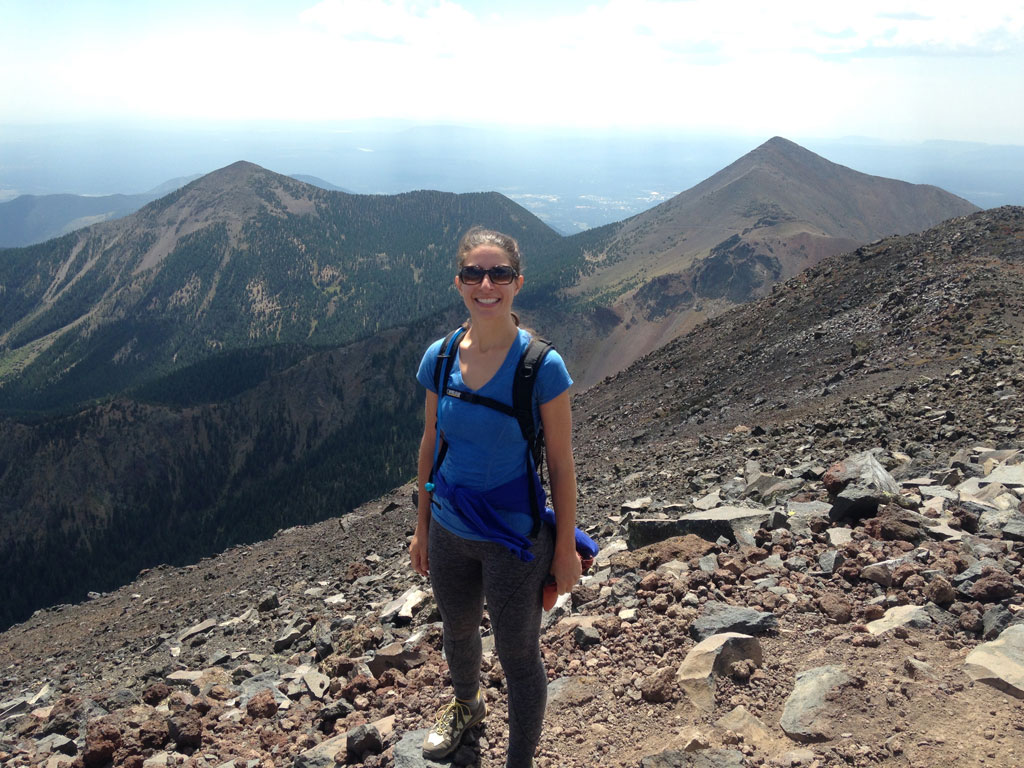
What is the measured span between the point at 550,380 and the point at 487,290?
0.74m

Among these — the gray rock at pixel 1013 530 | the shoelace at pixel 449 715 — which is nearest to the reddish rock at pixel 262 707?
the shoelace at pixel 449 715

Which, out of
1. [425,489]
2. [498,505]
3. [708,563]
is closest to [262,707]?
[425,489]

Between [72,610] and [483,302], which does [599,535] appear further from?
[72,610]

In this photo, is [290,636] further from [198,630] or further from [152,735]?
[198,630]

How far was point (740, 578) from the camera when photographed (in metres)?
6.84

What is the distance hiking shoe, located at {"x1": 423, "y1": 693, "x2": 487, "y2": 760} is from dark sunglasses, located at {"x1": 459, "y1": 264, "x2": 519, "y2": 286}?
3184 mm

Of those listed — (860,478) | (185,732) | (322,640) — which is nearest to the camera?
Result: (185,732)

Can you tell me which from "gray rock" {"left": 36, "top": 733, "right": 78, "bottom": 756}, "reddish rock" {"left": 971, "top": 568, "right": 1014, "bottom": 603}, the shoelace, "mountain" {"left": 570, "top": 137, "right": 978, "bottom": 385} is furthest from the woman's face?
"mountain" {"left": 570, "top": 137, "right": 978, "bottom": 385}

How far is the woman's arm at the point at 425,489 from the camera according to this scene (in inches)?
177

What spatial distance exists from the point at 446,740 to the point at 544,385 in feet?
9.52

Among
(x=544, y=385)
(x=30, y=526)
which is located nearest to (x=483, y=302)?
(x=544, y=385)

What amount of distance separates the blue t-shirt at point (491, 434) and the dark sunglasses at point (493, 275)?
0.38 m

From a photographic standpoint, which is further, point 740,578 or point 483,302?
point 740,578

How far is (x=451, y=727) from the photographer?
478 cm
